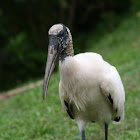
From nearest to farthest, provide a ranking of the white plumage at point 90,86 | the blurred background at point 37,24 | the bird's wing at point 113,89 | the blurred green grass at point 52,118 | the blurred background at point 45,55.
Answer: the white plumage at point 90,86 → the bird's wing at point 113,89 → the blurred green grass at point 52,118 → the blurred background at point 45,55 → the blurred background at point 37,24

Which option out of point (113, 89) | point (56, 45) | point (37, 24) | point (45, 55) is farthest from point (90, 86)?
point (37, 24)

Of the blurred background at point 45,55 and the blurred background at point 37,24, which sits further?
the blurred background at point 37,24

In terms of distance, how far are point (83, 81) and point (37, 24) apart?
12.0m

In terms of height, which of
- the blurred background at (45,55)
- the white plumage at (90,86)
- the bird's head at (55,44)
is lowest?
the white plumage at (90,86)

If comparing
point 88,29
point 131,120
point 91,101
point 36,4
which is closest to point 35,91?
point 131,120

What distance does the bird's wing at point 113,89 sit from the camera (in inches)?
116

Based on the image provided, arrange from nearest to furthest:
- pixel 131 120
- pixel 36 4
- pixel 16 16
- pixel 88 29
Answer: pixel 131 120, pixel 36 4, pixel 16 16, pixel 88 29

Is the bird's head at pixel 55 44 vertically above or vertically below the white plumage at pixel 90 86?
above

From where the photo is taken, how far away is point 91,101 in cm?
307

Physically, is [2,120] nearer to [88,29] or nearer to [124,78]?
[124,78]

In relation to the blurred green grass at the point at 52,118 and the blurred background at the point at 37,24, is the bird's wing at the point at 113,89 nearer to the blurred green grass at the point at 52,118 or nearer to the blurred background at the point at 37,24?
the blurred green grass at the point at 52,118

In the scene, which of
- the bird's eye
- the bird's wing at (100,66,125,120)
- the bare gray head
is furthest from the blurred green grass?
the bird's eye

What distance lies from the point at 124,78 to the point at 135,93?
88 cm

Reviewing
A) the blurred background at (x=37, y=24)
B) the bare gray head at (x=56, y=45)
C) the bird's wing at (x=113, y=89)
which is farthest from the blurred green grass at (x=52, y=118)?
the blurred background at (x=37, y=24)
